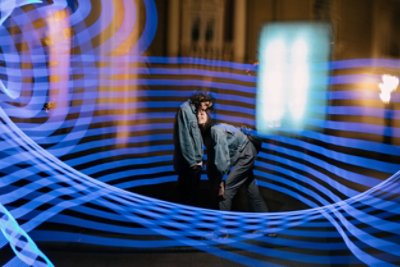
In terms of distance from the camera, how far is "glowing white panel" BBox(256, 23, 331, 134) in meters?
4.80

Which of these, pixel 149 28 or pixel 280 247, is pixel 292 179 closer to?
pixel 280 247

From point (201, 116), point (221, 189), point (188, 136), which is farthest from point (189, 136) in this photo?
point (221, 189)

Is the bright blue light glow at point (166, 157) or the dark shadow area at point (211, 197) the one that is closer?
the bright blue light glow at point (166, 157)

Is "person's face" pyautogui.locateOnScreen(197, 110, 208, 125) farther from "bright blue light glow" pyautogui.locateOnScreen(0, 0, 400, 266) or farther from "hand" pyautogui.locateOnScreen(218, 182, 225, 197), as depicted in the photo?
"hand" pyautogui.locateOnScreen(218, 182, 225, 197)

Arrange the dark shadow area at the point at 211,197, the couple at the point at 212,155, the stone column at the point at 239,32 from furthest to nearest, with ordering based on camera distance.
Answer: the dark shadow area at the point at 211,197 < the couple at the point at 212,155 < the stone column at the point at 239,32

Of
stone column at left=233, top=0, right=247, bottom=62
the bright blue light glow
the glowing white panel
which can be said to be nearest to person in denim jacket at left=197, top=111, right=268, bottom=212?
the bright blue light glow

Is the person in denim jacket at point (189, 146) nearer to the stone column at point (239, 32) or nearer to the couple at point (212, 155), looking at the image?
the couple at point (212, 155)

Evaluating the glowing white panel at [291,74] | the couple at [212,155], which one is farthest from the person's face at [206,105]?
the glowing white panel at [291,74]

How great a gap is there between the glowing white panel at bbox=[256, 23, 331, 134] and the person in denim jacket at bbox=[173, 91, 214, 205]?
57 cm

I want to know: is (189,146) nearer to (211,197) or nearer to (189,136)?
(189,136)

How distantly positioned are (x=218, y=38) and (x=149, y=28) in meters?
0.70

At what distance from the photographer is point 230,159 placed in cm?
498

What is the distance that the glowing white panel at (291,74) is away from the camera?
4.80m

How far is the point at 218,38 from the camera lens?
478 centimetres
